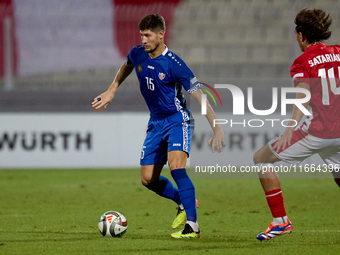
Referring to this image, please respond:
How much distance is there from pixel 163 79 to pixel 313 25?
144cm

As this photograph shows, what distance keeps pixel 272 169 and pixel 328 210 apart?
251 cm

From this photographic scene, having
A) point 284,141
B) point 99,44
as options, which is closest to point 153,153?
point 284,141

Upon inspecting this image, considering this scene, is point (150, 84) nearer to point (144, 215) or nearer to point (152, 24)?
point (152, 24)

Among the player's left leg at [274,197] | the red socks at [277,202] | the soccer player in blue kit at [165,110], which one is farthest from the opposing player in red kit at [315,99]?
the soccer player in blue kit at [165,110]

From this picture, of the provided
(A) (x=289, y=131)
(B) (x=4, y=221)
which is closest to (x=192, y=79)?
(A) (x=289, y=131)

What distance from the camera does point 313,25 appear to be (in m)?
4.34

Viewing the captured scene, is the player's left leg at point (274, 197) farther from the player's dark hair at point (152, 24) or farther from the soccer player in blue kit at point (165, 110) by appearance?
the player's dark hair at point (152, 24)

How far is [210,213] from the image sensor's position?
653cm

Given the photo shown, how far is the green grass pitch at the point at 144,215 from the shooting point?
14.6 ft

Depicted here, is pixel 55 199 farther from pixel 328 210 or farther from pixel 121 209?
pixel 328 210

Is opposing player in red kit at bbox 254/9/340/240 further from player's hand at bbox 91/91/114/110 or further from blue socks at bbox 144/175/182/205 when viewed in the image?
player's hand at bbox 91/91/114/110

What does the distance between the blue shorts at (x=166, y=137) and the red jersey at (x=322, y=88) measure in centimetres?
115

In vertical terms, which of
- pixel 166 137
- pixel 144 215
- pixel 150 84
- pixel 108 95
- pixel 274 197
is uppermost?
pixel 150 84

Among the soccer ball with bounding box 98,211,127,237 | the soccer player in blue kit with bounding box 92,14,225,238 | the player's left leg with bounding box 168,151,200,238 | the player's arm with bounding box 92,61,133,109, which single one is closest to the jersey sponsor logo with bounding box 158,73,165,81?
the soccer player in blue kit with bounding box 92,14,225,238
